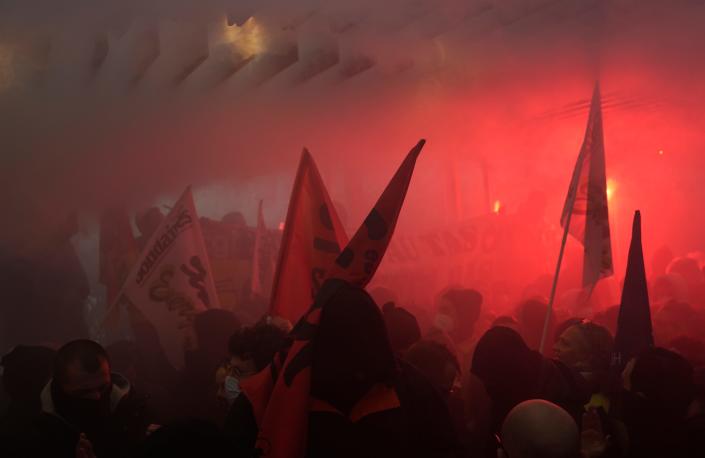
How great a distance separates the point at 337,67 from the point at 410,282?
233 centimetres

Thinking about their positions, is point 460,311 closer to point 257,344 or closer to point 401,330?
point 401,330

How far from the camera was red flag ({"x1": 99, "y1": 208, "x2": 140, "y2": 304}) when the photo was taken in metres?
5.41

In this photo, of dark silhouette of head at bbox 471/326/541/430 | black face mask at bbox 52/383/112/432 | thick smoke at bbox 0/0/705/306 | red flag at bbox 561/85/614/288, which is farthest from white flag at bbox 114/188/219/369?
red flag at bbox 561/85/614/288

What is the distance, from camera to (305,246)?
128 inches

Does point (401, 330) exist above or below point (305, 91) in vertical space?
below

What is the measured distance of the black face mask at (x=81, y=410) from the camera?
231cm

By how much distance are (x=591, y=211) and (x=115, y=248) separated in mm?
3516

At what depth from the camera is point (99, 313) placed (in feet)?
21.8

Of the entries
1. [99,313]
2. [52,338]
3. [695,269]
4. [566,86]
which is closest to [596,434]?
[52,338]

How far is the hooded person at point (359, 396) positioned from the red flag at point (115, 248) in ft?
12.5

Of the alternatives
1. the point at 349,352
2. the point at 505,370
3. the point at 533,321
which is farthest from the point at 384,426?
the point at 533,321

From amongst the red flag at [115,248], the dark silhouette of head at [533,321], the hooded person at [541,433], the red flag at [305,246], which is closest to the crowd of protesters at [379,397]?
the hooded person at [541,433]

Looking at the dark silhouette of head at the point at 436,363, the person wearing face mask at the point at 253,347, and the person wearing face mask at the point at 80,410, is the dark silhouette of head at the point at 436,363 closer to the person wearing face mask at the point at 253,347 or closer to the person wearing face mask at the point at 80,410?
the person wearing face mask at the point at 253,347

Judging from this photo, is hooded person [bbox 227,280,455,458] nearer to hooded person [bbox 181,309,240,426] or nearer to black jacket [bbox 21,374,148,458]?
black jacket [bbox 21,374,148,458]
